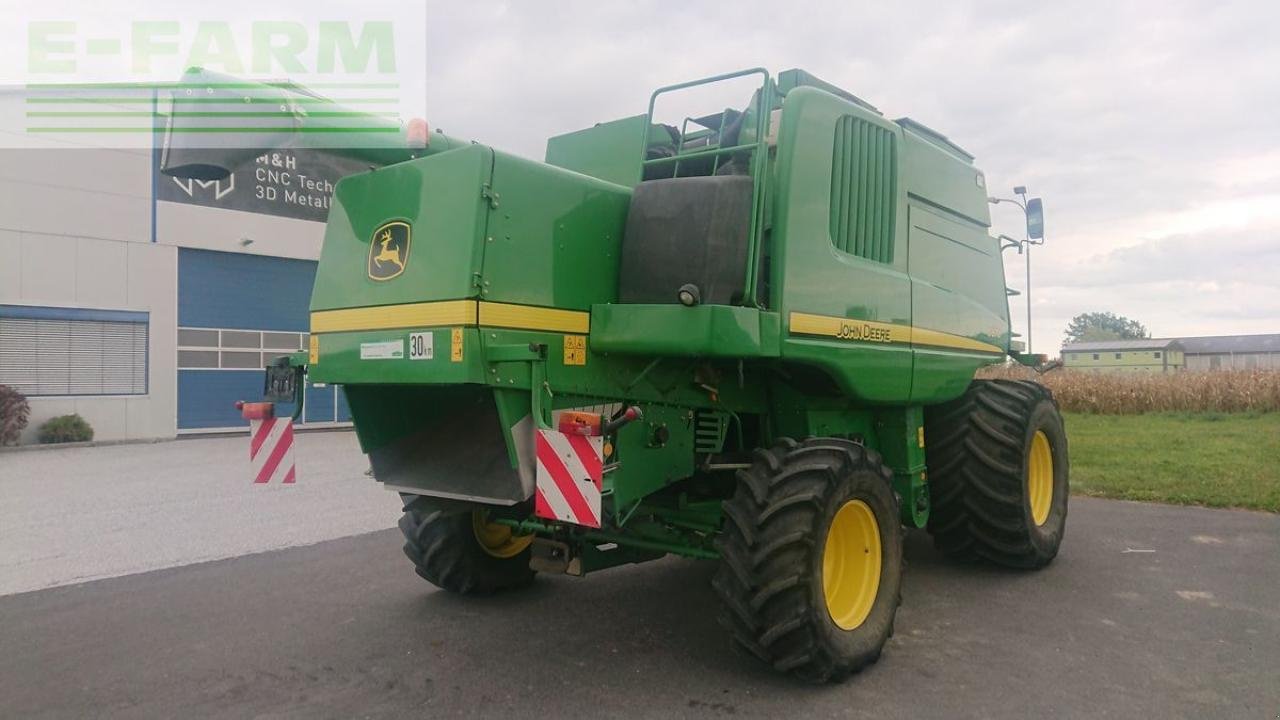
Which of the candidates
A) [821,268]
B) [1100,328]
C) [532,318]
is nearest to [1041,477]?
[821,268]

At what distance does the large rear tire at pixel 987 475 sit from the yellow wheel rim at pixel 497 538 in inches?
113

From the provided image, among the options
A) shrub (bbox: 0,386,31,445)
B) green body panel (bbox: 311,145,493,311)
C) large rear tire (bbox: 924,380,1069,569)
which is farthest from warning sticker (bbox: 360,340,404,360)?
shrub (bbox: 0,386,31,445)

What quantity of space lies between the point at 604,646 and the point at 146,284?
52.8ft

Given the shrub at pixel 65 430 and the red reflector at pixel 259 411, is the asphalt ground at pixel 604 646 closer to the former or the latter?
the red reflector at pixel 259 411

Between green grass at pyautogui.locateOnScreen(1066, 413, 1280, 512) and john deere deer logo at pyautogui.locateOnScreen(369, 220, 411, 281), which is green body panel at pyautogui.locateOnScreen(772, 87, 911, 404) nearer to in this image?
john deere deer logo at pyautogui.locateOnScreen(369, 220, 411, 281)

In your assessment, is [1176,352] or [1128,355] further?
[1176,352]

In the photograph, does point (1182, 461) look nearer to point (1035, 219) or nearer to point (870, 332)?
point (1035, 219)

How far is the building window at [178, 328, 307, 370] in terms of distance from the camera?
58.5 ft

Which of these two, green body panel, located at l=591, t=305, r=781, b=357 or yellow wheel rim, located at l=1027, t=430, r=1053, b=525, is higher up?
green body panel, located at l=591, t=305, r=781, b=357

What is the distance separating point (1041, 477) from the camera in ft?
22.0

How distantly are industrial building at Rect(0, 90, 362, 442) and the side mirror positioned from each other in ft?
39.2

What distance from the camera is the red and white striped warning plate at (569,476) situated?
360 centimetres

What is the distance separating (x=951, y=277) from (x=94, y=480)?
10714 mm

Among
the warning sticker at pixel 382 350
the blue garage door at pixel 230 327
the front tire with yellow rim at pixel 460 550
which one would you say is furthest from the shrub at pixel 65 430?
Result: the warning sticker at pixel 382 350
